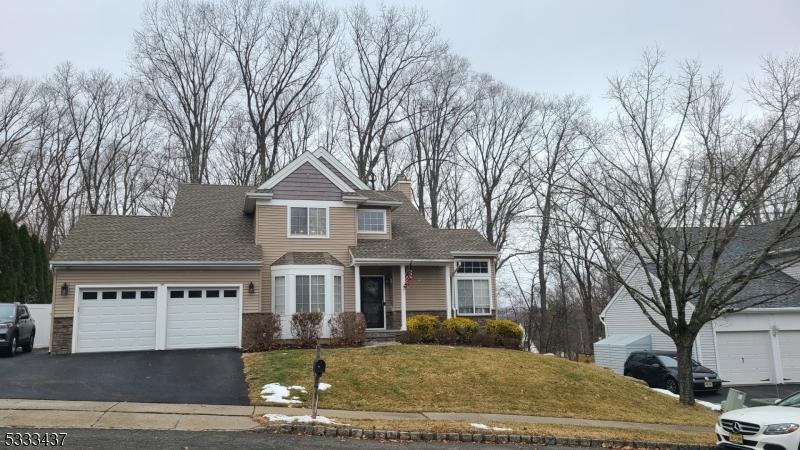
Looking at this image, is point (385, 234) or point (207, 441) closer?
point (207, 441)

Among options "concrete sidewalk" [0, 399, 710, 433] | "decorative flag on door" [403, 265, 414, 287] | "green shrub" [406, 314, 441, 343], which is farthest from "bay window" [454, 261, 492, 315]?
"concrete sidewalk" [0, 399, 710, 433]

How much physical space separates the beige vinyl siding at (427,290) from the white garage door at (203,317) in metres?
6.70

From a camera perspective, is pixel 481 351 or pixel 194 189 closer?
pixel 481 351

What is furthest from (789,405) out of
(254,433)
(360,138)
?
(360,138)

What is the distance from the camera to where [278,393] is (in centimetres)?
1317

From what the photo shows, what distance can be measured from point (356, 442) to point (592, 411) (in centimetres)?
714

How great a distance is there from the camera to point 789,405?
1137cm

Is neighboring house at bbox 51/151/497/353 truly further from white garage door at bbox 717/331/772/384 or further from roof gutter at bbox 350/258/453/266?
white garage door at bbox 717/331/772/384

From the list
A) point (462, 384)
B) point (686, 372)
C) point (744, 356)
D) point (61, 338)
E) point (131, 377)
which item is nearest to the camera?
point (131, 377)

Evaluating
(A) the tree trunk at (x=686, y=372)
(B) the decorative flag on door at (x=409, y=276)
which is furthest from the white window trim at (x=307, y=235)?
(A) the tree trunk at (x=686, y=372)

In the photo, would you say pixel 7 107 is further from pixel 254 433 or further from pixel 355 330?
pixel 254 433

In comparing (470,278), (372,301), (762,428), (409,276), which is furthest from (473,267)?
(762,428)

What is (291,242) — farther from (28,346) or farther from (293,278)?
(28,346)

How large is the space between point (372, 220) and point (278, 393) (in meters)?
11.5
